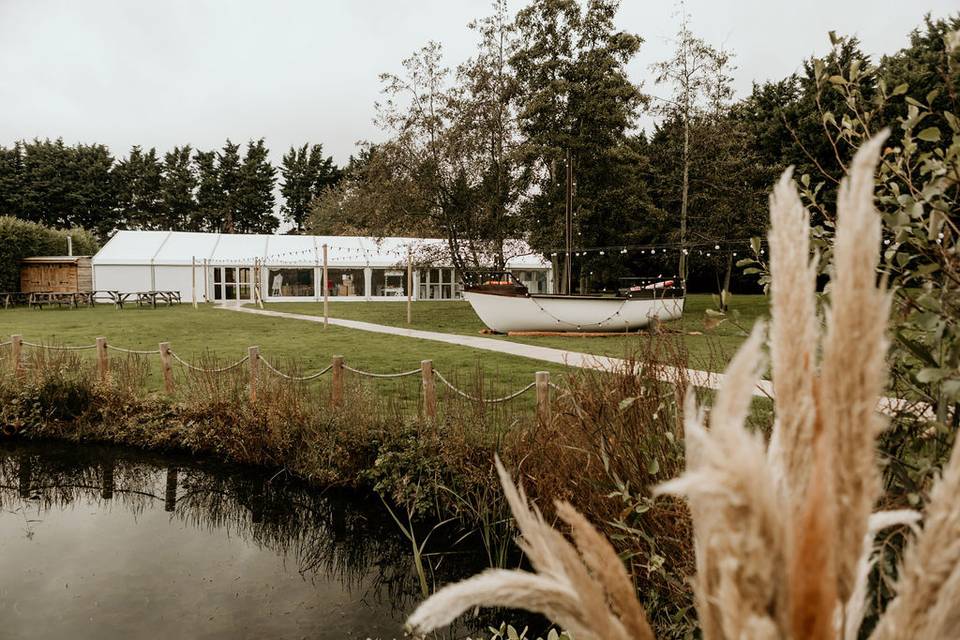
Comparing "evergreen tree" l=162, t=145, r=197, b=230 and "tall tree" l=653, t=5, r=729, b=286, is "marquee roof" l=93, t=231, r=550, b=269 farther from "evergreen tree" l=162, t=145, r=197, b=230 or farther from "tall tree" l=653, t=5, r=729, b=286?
"evergreen tree" l=162, t=145, r=197, b=230

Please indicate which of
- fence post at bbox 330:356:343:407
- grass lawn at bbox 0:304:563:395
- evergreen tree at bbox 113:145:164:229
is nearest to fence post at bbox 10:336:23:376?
grass lawn at bbox 0:304:563:395

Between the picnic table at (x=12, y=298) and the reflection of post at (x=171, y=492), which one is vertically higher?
the picnic table at (x=12, y=298)

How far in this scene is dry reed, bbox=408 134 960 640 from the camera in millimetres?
476

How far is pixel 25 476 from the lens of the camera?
7.71m

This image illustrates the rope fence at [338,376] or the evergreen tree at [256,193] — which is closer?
the rope fence at [338,376]

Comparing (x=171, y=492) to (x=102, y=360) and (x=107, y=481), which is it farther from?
(x=102, y=360)

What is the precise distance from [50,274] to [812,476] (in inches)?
1464

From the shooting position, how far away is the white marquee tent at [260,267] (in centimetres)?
3048

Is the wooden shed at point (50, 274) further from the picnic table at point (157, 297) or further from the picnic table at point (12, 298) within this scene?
the picnic table at point (157, 297)

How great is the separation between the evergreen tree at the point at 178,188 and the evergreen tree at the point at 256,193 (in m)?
4.36

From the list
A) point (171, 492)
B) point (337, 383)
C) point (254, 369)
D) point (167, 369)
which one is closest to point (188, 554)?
point (171, 492)

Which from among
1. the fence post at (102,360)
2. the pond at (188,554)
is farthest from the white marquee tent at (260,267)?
the pond at (188,554)

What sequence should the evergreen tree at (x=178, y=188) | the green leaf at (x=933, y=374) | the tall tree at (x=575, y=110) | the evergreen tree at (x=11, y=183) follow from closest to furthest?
the green leaf at (x=933, y=374) < the tall tree at (x=575, y=110) < the evergreen tree at (x=11, y=183) < the evergreen tree at (x=178, y=188)

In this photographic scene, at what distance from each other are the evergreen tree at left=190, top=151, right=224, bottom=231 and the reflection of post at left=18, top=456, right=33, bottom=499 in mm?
57041
